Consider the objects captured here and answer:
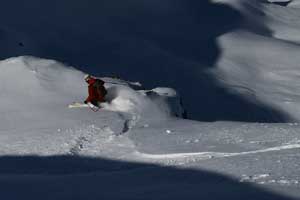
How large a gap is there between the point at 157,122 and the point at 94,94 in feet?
4.83

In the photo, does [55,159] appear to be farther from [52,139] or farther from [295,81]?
[295,81]

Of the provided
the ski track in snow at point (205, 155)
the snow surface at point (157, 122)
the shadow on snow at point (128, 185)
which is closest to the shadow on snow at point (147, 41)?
the snow surface at point (157, 122)

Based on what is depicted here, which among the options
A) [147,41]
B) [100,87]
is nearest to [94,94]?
[100,87]

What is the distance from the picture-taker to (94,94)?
41.4 ft

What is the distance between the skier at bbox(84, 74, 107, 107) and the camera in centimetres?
1251

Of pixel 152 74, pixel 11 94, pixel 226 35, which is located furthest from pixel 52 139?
pixel 226 35

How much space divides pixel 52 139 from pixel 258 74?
39.7ft

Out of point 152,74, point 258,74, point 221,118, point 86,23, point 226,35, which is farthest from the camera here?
point 226,35

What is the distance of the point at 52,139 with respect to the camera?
10.2m

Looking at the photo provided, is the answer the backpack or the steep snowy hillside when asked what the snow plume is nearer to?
the steep snowy hillside

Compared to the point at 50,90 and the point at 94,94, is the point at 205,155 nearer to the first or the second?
the point at 94,94

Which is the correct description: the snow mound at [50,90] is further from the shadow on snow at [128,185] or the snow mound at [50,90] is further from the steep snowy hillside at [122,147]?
the shadow on snow at [128,185]

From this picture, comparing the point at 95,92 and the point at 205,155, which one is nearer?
the point at 205,155

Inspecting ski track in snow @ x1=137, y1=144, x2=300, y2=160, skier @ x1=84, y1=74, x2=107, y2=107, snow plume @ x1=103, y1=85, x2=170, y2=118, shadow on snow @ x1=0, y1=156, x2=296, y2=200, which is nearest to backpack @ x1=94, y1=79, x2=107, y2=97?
skier @ x1=84, y1=74, x2=107, y2=107
